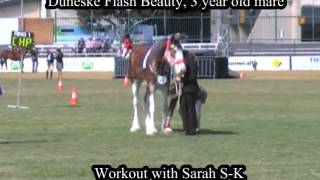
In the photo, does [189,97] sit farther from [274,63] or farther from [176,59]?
[274,63]

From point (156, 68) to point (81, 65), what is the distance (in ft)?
155

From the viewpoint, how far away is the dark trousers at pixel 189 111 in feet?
56.0

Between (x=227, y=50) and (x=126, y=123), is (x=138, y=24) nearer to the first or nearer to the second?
(x=227, y=50)

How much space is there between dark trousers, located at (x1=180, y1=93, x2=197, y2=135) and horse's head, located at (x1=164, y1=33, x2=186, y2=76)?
2.26 ft

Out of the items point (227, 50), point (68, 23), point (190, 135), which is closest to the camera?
point (190, 135)

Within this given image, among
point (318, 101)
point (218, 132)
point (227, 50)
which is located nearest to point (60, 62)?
point (227, 50)

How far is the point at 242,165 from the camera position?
12.3m

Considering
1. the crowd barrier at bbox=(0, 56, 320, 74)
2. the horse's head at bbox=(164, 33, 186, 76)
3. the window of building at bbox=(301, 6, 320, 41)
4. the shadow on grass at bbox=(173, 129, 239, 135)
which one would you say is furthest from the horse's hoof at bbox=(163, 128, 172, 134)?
the window of building at bbox=(301, 6, 320, 41)

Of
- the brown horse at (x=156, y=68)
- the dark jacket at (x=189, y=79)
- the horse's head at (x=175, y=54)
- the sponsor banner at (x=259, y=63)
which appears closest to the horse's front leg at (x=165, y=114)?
the brown horse at (x=156, y=68)

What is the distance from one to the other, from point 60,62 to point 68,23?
27778 mm

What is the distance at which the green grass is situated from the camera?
12.3 metres

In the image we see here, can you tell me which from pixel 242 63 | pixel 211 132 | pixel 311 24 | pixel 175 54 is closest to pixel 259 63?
pixel 242 63

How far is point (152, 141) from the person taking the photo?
52.2 ft

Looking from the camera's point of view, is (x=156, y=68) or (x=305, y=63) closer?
(x=156, y=68)
